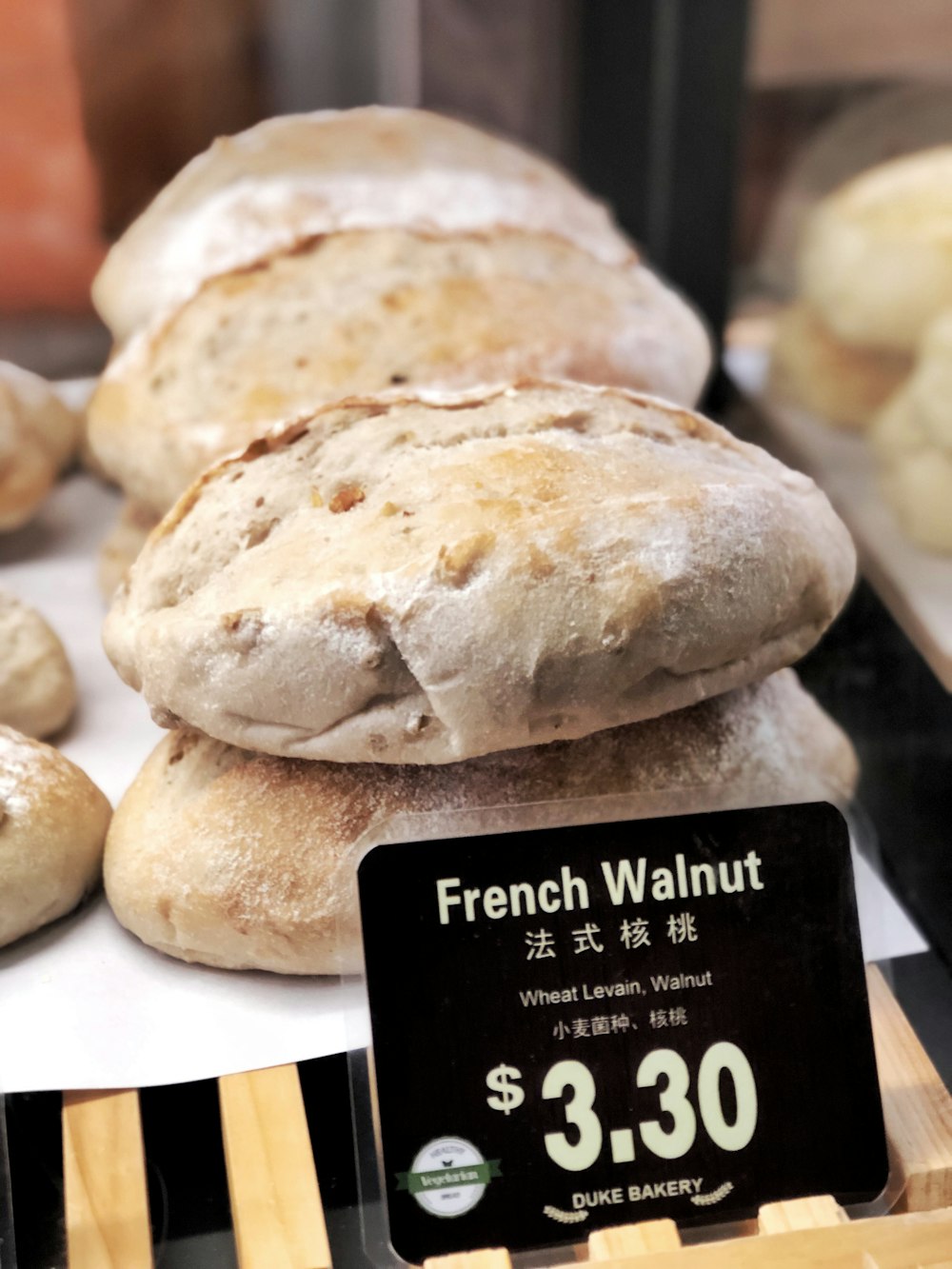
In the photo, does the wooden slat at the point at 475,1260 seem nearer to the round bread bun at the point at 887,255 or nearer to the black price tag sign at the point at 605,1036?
the black price tag sign at the point at 605,1036

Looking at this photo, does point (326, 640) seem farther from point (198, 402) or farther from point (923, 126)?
point (923, 126)

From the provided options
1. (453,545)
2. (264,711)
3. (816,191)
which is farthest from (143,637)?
(816,191)

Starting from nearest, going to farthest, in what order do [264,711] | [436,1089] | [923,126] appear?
[436,1089] < [264,711] < [923,126]

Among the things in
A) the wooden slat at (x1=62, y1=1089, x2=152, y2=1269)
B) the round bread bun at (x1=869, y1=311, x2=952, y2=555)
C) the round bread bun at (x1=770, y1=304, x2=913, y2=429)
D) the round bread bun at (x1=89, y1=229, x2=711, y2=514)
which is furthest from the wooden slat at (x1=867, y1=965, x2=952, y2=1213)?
the round bread bun at (x1=770, y1=304, x2=913, y2=429)

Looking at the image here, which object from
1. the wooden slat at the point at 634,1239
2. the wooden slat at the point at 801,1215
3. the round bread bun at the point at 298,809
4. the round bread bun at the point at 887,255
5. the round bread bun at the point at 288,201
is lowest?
the wooden slat at the point at 801,1215

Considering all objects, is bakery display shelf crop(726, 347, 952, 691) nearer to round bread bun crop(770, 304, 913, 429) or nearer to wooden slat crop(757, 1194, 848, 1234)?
round bread bun crop(770, 304, 913, 429)

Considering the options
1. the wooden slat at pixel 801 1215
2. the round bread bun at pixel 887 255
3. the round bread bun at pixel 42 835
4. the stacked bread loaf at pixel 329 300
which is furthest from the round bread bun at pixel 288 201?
the wooden slat at pixel 801 1215
